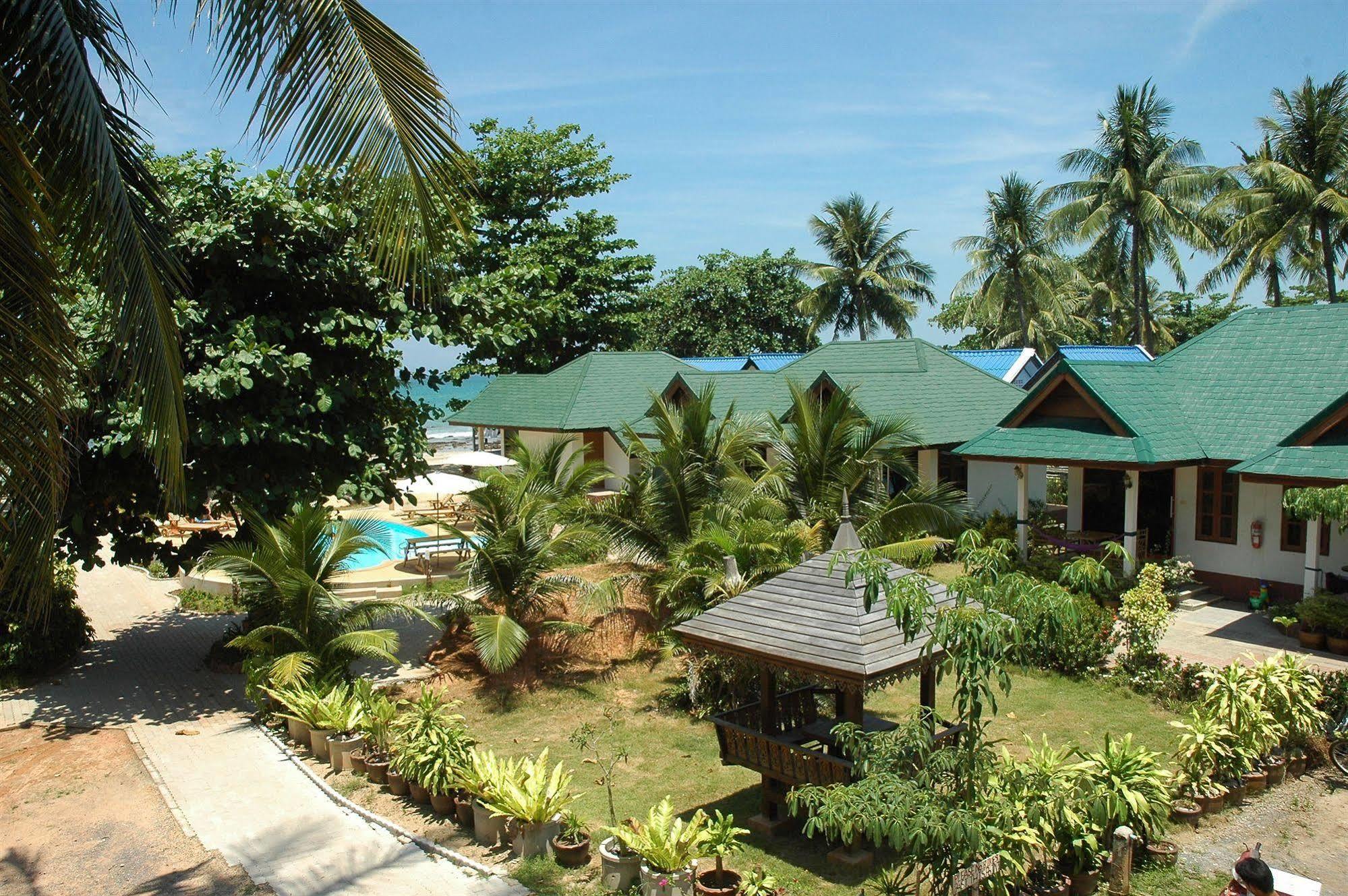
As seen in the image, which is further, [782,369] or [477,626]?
[782,369]

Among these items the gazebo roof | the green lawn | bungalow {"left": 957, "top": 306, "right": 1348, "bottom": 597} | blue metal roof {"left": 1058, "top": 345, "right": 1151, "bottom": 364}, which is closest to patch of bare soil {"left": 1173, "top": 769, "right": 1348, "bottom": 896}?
the green lawn

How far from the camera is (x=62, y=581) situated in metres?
16.5

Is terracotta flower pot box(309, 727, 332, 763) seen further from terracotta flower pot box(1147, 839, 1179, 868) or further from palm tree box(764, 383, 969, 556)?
terracotta flower pot box(1147, 839, 1179, 868)

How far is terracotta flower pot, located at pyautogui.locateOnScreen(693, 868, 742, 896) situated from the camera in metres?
7.42

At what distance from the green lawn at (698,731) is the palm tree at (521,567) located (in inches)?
42.1

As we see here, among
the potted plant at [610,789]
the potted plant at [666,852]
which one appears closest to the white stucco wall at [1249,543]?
the potted plant at [610,789]

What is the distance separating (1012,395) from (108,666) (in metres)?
20.0

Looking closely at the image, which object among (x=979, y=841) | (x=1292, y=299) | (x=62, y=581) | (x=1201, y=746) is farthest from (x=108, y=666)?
(x=1292, y=299)

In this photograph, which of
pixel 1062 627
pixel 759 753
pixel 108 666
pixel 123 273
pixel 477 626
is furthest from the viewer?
pixel 108 666

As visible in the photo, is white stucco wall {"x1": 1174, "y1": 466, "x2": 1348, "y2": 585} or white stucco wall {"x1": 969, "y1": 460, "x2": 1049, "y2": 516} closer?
white stucco wall {"x1": 1174, "y1": 466, "x2": 1348, "y2": 585}

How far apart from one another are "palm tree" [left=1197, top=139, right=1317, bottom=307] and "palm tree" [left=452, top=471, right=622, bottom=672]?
3122 centimetres

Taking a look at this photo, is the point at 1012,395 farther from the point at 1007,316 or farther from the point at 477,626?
the point at 1007,316

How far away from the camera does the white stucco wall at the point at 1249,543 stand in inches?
649

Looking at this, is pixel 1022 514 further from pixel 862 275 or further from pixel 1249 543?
pixel 862 275
